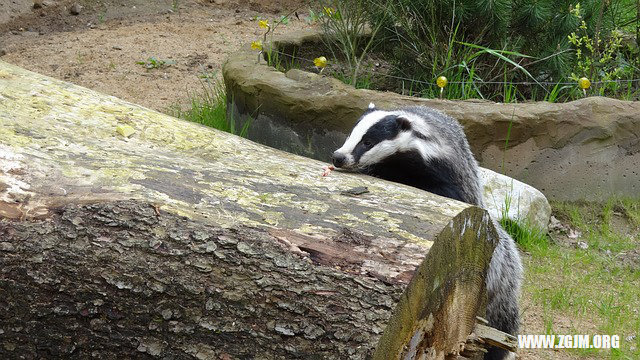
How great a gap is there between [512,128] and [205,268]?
316 cm

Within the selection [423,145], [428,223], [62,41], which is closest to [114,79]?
[62,41]

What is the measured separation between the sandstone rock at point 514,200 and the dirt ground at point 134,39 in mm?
2870

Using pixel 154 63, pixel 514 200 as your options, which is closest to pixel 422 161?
pixel 514 200

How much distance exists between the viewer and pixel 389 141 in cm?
390

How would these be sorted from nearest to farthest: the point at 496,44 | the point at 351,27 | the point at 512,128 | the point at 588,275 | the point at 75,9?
the point at 588,275 < the point at 512,128 < the point at 496,44 < the point at 351,27 < the point at 75,9

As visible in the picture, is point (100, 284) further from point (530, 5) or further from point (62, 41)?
point (62, 41)

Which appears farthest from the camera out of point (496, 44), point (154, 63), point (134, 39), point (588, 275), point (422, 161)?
point (134, 39)

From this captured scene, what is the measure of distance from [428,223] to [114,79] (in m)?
5.21

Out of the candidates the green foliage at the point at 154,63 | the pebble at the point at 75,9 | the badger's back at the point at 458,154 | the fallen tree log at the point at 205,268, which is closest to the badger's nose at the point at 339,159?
the badger's back at the point at 458,154

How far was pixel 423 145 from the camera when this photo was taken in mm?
3875

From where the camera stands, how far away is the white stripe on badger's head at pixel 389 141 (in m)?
3.87

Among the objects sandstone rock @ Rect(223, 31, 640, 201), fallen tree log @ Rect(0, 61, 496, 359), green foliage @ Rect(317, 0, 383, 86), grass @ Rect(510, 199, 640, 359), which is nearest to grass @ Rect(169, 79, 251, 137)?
sandstone rock @ Rect(223, 31, 640, 201)

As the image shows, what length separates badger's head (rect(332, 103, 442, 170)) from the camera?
3871 millimetres

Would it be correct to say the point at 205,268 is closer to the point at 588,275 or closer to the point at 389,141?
the point at 389,141
